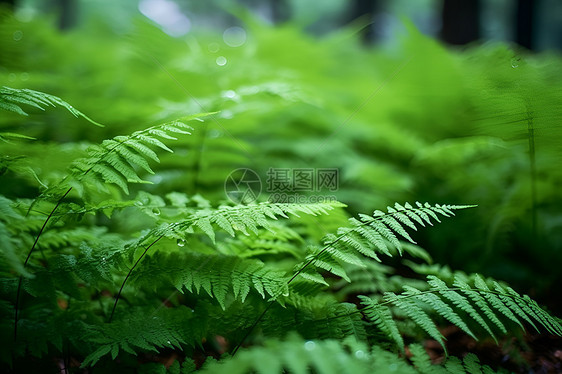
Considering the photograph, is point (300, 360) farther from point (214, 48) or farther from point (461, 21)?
point (461, 21)

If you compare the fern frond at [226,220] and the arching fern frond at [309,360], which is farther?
the fern frond at [226,220]

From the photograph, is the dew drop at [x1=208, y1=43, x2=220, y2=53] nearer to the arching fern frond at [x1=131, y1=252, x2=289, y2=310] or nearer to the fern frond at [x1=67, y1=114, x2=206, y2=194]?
the fern frond at [x1=67, y1=114, x2=206, y2=194]

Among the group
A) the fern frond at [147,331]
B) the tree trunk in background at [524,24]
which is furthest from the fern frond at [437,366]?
the tree trunk in background at [524,24]

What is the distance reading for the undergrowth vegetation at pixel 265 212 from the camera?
1116mm

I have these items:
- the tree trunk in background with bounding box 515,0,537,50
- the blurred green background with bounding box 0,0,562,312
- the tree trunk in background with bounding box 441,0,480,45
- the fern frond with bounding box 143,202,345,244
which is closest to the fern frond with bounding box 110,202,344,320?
the fern frond with bounding box 143,202,345,244

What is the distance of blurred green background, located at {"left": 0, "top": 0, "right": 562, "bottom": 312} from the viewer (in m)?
1.76

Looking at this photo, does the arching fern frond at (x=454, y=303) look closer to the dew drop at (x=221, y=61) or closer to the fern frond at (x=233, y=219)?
the fern frond at (x=233, y=219)

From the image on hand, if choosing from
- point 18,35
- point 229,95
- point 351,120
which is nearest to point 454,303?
point 229,95

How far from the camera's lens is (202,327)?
120cm

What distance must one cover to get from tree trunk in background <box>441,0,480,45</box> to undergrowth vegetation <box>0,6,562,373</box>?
1078mm

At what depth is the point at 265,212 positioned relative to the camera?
1.15 m

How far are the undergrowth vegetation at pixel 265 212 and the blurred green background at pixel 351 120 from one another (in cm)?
2

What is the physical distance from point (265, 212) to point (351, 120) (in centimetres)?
220

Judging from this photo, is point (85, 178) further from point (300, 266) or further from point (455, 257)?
point (455, 257)
